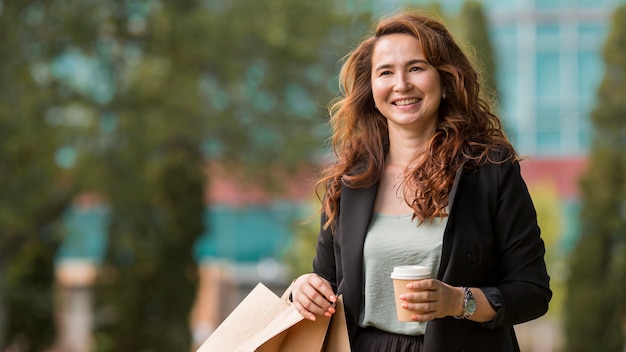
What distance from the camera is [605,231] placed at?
1791cm

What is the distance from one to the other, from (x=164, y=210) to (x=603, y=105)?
22.6 ft

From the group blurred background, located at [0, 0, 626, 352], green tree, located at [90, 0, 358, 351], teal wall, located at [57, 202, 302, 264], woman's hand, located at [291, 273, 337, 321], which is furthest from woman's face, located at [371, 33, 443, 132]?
teal wall, located at [57, 202, 302, 264]

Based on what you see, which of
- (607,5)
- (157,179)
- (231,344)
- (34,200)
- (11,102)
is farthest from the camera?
(607,5)

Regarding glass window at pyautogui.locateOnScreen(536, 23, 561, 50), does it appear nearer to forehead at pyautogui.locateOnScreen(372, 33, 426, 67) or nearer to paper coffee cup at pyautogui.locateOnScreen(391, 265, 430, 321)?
forehead at pyautogui.locateOnScreen(372, 33, 426, 67)

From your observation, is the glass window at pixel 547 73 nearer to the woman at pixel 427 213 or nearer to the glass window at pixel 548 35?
the glass window at pixel 548 35

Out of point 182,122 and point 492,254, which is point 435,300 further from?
point 182,122

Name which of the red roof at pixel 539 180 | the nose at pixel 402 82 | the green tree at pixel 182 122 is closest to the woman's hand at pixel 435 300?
the nose at pixel 402 82

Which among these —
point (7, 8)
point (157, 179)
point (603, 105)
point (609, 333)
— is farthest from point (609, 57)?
point (7, 8)

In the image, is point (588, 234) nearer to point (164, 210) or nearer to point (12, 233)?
point (164, 210)

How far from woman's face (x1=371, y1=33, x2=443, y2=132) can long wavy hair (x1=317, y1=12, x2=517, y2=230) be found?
27 mm

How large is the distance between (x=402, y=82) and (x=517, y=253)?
524 mm

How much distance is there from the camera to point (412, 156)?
3059mm

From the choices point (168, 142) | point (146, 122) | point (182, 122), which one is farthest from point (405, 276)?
point (168, 142)

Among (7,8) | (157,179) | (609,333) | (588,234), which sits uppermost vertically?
(7,8)
